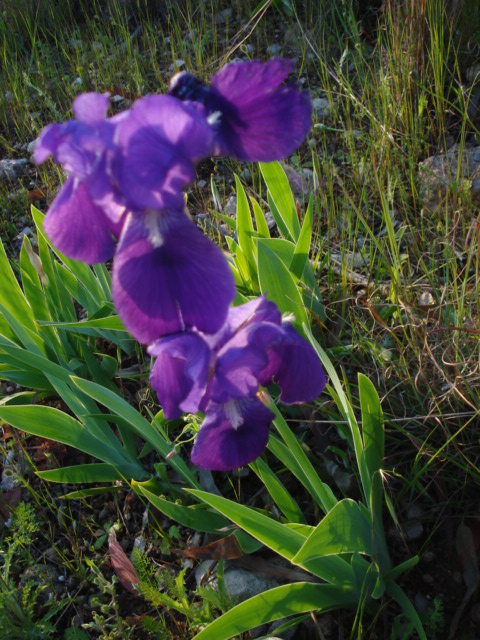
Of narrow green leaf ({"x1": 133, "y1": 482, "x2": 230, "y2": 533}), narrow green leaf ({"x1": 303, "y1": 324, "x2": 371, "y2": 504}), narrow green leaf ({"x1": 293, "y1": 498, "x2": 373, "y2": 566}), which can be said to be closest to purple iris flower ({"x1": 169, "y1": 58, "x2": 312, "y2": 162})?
narrow green leaf ({"x1": 303, "y1": 324, "x2": 371, "y2": 504})

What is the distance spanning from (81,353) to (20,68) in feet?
9.42

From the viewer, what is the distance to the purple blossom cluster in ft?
2.47

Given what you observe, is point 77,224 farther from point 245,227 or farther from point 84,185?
point 245,227

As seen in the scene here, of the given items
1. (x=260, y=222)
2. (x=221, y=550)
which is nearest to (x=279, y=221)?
(x=260, y=222)

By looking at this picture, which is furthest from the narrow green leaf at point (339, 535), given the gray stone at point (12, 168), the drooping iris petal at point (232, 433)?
the gray stone at point (12, 168)

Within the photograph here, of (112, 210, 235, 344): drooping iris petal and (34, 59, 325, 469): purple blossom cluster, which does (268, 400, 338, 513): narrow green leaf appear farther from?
(112, 210, 235, 344): drooping iris petal

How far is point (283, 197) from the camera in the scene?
1.81 metres

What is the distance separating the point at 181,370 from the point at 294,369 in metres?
0.20

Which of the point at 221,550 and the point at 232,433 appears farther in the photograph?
the point at 221,550

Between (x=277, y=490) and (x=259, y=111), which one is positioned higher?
(x=259, y=111)

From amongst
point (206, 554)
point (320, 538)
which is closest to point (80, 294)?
point (206, 554)

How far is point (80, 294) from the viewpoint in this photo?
6.70 feet

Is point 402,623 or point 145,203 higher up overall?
point 145,203

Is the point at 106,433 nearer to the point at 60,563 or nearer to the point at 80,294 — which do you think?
the point at 60,563
